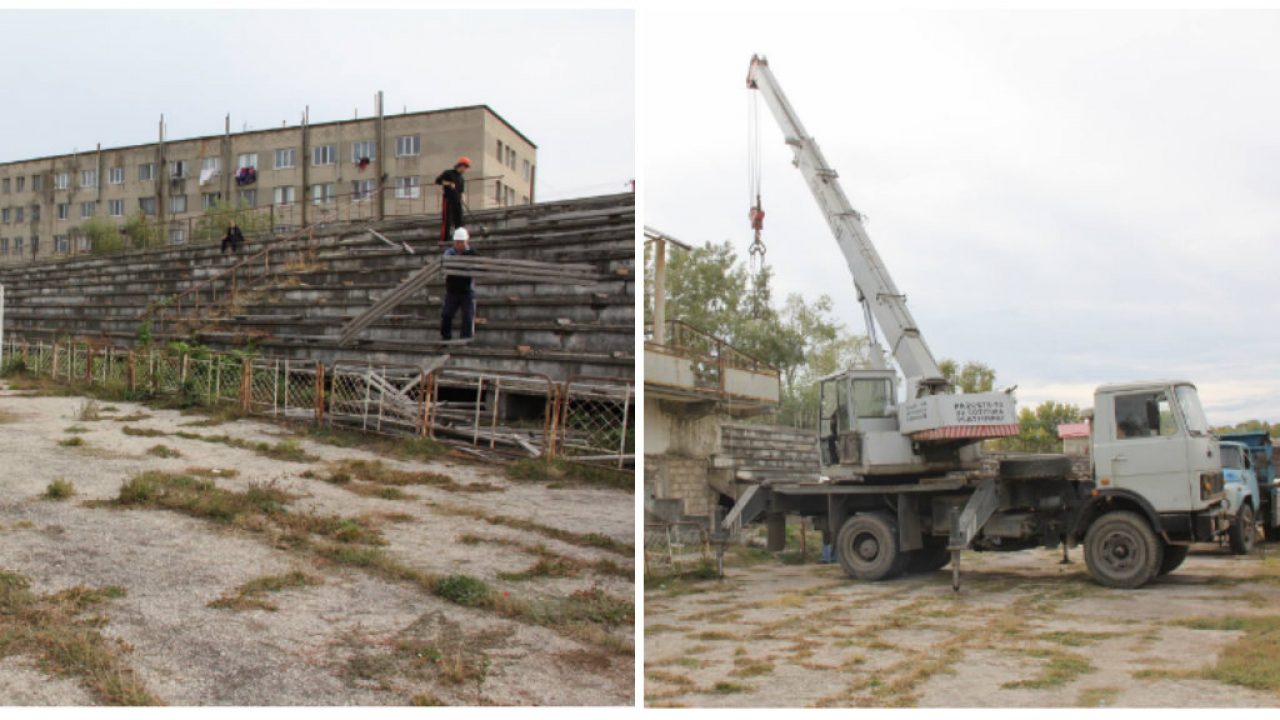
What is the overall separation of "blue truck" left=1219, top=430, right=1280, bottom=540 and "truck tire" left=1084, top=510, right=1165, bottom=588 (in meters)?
3.08

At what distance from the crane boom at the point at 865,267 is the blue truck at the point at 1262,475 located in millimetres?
3435

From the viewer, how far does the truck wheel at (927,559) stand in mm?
9133

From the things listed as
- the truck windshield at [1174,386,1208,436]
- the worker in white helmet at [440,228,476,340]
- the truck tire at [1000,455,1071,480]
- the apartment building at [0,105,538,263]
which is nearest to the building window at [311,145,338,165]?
the apartment building at [0,105,538,263]

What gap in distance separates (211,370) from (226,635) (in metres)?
8.95

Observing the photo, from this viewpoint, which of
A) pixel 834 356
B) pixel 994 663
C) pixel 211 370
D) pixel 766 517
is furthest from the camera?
pixel 211 370

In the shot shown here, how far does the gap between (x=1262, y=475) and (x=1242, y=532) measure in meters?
3.11

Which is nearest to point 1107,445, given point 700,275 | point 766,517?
point 766,517

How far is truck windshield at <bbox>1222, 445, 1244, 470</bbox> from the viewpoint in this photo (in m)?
10.0

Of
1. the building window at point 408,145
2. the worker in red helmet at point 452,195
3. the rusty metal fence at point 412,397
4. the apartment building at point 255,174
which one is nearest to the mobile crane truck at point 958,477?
the rusty metal fence at point 412,397

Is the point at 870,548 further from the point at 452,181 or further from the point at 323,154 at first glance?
the point at 323,154

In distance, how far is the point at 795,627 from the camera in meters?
5.86

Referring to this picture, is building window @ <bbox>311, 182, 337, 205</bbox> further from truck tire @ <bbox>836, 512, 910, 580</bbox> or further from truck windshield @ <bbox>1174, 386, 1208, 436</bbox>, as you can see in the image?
truck windshield @ <bbox>1174, 386, 1208, 436</bbox>

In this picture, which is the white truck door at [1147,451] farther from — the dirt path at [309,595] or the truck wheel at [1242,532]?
the dirt path at [309,595]

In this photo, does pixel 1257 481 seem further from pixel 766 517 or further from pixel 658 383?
pixel 658 383
